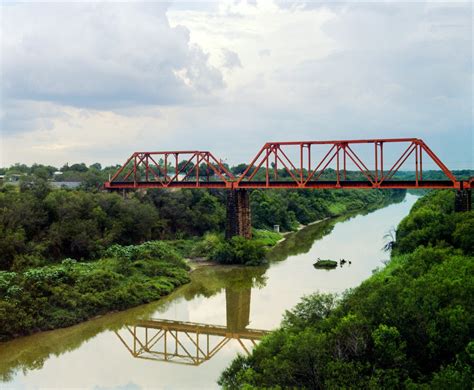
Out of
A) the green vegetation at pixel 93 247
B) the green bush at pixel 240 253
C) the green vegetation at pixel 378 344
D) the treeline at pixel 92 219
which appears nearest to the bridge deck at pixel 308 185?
the green vegetation at pixel 93 247

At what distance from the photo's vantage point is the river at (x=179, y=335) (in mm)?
20062

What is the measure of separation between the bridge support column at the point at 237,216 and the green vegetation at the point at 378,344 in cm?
2418

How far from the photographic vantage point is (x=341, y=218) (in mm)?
76438

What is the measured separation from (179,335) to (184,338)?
18.6 inches

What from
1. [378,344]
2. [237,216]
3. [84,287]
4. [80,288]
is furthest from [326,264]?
[378,344]

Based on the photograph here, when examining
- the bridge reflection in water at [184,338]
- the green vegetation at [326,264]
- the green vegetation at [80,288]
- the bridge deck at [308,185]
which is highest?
the bridge deck at [308,185]

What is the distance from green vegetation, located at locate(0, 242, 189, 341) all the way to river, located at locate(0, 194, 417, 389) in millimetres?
586

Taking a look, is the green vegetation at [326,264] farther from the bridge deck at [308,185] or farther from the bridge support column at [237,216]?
the bridge support column at [237,216]

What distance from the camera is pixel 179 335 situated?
25109 mm

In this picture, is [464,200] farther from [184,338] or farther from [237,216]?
[184,338]

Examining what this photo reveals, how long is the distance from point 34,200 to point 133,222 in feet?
23.9

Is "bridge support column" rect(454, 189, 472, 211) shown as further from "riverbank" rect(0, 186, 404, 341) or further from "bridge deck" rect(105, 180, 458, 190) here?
"riverbank" rect(0, 186, 404, 341)

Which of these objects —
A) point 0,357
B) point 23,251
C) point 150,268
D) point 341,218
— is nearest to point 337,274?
point 150,268

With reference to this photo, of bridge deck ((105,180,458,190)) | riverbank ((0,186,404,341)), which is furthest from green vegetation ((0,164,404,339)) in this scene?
bridge deck ((105,180,458,190))
